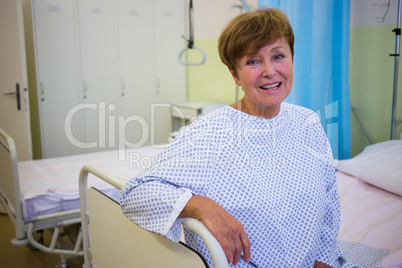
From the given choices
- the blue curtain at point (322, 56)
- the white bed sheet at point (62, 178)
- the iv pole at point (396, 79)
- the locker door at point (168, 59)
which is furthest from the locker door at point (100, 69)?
the iv pole at point (396, 79)

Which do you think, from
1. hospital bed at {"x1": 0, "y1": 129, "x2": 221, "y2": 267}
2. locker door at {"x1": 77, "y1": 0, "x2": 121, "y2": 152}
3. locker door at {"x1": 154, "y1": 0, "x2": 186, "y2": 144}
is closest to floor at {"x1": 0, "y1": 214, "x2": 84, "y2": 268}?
hospital bed at {"x1": 0, "y1": 129, "x2": 221, "y2": 267}

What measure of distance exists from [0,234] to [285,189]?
2752mm

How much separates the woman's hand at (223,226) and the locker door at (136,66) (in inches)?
141

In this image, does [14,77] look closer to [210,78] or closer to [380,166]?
[210,78]

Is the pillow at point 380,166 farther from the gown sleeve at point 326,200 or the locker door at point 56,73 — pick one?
the locker door at point 56,73

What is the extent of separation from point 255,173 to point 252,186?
41 millimetres

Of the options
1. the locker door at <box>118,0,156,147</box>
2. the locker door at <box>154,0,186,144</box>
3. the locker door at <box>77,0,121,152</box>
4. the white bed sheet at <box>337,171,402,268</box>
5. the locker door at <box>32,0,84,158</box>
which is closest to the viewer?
the white bed sheet at <box>337,171,402,268</box>

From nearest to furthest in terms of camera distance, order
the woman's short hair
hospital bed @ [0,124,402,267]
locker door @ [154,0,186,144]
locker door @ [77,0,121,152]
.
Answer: the woman's short hair → hospital bed @ [0,124,402,267] → locker door @ [77,0,121,152] → locker door @ [154,0,186,144]

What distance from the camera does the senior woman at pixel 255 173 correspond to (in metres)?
1.01

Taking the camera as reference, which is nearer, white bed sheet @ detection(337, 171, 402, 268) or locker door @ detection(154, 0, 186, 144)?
white bed sheet @ detection(337, 171, 402, 268)

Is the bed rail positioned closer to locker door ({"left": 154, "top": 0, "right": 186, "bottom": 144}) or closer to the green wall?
the green wall

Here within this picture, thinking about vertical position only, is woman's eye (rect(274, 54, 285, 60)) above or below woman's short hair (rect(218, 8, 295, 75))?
below

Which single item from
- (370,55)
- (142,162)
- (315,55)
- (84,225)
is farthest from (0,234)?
(370,55)

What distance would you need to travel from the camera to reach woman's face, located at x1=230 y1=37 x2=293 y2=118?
3.81 ft
